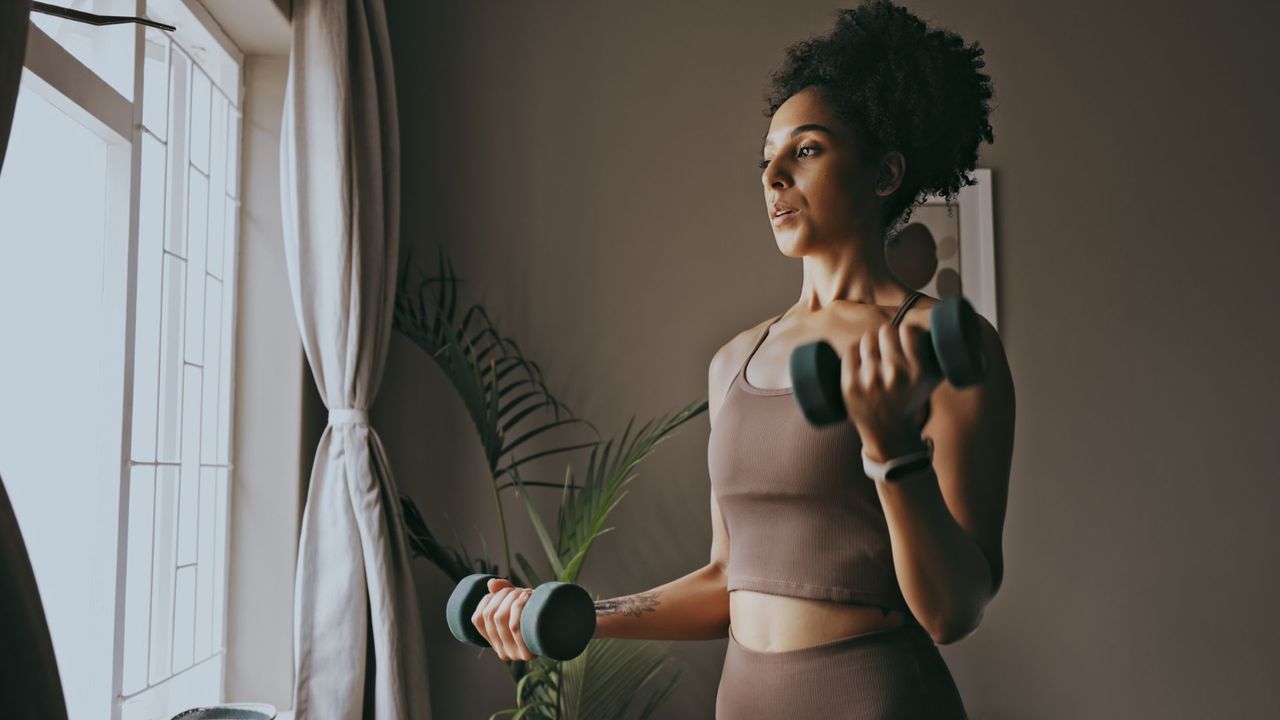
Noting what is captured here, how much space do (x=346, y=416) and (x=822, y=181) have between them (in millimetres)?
1434

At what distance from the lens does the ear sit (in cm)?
111

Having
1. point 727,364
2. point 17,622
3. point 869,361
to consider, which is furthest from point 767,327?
point 17,622

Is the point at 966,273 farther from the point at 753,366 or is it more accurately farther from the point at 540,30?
the point at 753,366

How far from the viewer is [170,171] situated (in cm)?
209

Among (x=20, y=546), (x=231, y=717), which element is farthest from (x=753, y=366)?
(x=231, y=717)

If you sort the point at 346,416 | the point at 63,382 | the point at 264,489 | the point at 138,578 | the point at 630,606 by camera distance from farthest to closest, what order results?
the point at 264,489 < the point at 346,416 < the point at 138,578 < the point at 63,382 < the point at 630,606

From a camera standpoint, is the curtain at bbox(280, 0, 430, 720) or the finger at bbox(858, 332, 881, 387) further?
the curtain at bbox(280, 0, 430, 720)

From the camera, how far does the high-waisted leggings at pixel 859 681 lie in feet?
3.12

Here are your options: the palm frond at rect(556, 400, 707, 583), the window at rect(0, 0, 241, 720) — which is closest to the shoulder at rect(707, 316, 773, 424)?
the palm frond at rect(556, 400, 707, 583)

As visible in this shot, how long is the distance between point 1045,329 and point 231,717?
2295 millimetres

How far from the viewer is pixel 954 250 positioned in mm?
2834

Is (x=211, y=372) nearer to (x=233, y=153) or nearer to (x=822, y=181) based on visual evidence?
(x=233, y=153)

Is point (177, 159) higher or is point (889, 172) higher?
point (177, 159)

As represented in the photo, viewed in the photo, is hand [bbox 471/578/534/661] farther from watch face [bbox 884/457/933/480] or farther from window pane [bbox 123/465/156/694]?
window pane [bbox 123/465/156/694]
